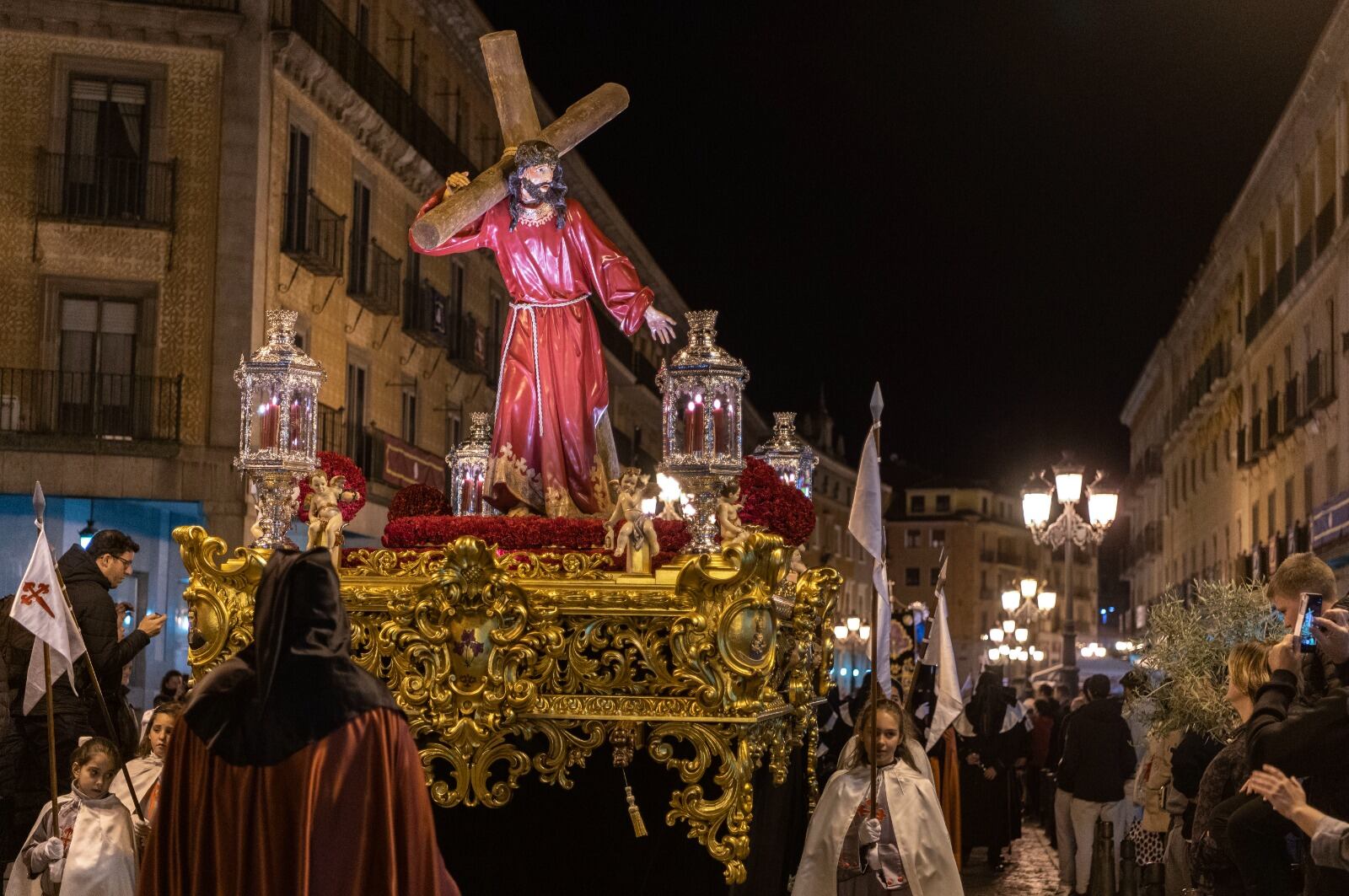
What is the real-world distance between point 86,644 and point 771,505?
3522 mm

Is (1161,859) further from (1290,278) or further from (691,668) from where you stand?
(1290,278)

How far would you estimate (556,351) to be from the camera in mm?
9492

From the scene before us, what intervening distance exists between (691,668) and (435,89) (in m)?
25.3

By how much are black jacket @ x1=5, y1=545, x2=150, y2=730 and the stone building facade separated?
20.9 m

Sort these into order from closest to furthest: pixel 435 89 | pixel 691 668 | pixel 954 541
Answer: pixel 691 668, pixel 435 89, pixel 954 541

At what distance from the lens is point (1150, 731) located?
37.6ft

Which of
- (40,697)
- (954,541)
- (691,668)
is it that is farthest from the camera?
(954,541)

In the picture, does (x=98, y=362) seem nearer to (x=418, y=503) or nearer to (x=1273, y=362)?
(x=418, y=503)

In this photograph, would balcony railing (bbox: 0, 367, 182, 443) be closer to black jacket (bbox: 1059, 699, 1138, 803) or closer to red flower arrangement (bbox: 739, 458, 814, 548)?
black jacket (bbox: 1059, 699, 1138, 803)

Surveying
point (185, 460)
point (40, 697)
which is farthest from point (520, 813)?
point (185, 460)

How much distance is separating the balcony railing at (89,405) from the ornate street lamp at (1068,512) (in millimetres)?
10532

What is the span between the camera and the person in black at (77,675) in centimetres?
943

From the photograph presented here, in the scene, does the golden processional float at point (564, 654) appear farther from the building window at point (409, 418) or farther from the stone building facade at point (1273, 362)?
the building window at point (409, 418)

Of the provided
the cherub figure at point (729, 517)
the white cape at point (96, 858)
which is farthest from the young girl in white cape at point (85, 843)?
the cherub figure at point (729, 517)
